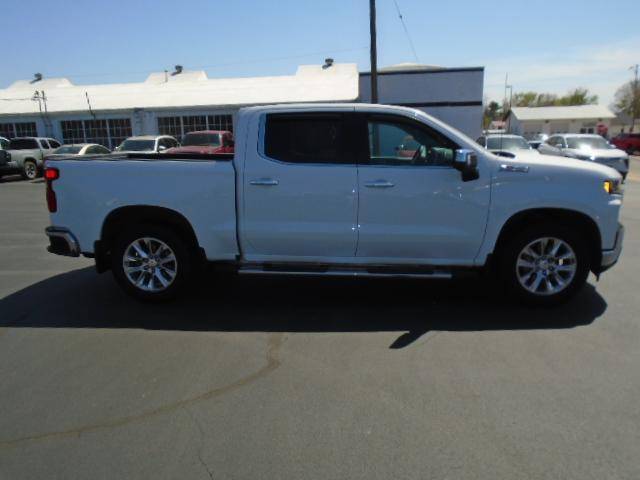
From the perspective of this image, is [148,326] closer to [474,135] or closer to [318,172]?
[318,172]

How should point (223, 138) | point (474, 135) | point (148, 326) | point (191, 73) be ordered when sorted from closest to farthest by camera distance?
1. point (148, 326)
2. point (223, 138)
3. point (474, 135)
4. point (191, 73)

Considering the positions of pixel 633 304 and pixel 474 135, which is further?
pixel 474 135

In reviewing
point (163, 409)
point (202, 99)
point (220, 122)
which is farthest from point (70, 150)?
point (163, 409)

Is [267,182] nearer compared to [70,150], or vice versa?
[267,182]

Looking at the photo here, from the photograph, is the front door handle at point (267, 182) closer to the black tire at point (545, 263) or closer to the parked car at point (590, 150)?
the black tire at point (545, 263)

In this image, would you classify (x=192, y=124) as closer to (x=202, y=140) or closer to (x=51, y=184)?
(x=202, y=140)

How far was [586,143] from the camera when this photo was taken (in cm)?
1886

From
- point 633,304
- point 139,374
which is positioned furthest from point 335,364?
point 633,304

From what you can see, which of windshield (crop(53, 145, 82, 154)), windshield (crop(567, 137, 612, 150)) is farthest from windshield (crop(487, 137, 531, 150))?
windshield (crop(53, 145, 82, 154))

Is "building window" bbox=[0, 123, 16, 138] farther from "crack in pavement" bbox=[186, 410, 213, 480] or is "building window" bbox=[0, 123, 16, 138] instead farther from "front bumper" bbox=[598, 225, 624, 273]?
"front bumper" bbox=[598, 225, 624, 273]

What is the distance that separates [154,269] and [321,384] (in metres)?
2.53

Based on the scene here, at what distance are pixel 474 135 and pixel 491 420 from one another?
24.4 metres

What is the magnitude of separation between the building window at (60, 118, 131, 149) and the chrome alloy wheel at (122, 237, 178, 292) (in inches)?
1058

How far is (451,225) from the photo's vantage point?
15.8 ft
